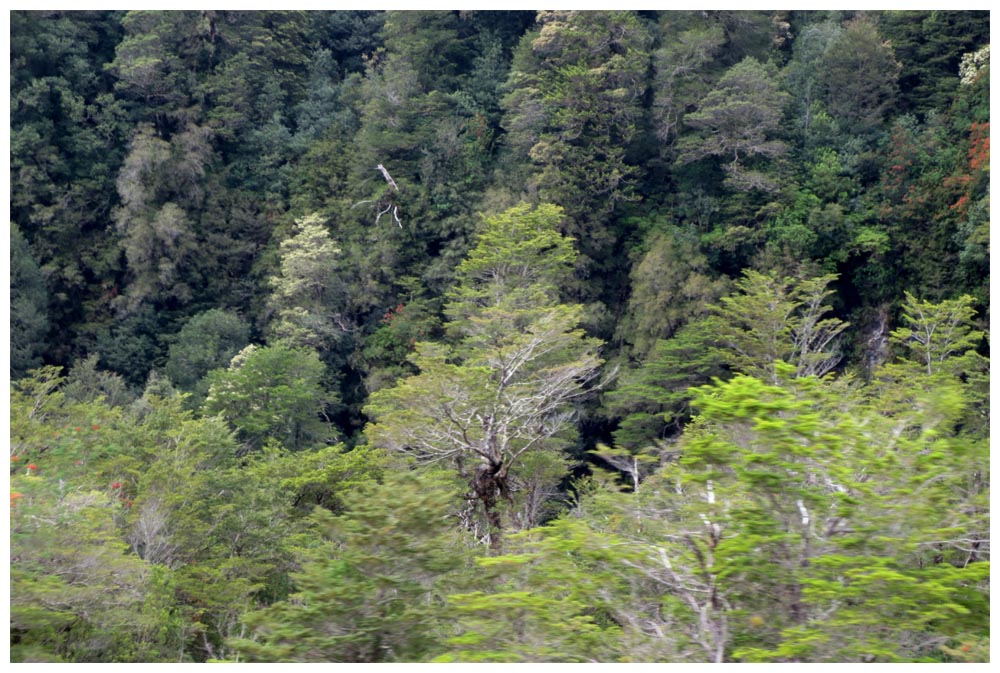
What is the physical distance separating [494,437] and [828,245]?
10.2 m

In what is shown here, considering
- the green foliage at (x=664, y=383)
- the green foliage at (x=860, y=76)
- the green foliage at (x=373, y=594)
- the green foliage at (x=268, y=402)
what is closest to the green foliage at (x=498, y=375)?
the green foliage at (x=664, y=383)

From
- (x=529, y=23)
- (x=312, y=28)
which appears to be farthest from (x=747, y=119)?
(x=312, y=28)

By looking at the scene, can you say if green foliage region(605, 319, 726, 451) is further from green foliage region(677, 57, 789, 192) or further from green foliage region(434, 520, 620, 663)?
green foliage region(434, 520, 620, 663)

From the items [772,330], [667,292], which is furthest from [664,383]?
[772,330]

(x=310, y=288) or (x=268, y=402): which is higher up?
(x=310, y=288)

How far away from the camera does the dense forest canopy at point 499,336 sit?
482 cm

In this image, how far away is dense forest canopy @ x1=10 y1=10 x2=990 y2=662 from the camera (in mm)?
4824

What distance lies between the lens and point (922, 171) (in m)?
17.3

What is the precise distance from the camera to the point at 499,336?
1440 cm

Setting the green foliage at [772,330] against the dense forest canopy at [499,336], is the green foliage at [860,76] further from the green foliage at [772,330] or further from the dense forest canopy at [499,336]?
the green foliage at [772,330]

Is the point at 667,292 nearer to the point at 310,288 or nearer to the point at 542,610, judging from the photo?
the point at 310,288

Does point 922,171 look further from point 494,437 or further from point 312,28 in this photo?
point 312,28

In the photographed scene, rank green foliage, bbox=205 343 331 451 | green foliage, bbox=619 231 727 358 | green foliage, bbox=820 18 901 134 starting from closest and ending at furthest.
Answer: green foliage, bbox=205 343 331 451 < green foliage, bbox=619 231 727 358 < green foliage, bbox=820 18 901 134

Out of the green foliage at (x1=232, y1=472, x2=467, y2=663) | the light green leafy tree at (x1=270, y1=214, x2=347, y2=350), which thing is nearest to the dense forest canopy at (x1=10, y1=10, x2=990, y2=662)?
the green foliage at (x1=232, y1=472, x2=467, y2=663)
